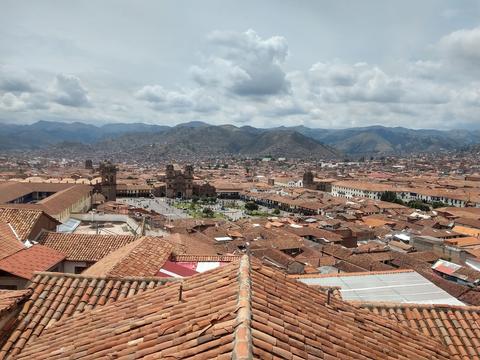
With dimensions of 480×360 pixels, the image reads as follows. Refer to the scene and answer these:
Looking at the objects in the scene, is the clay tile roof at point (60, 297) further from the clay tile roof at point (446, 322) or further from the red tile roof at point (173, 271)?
the clay tile roof at point (446, 322)

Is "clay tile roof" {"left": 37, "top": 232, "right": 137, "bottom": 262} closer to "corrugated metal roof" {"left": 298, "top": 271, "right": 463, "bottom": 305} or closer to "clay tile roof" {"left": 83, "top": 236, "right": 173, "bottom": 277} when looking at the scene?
"clay tile roof" {"left": 83, "top": 236, "right": 173, "bottom": 277}

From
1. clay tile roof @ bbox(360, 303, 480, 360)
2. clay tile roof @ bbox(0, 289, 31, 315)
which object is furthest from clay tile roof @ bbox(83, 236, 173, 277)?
clay tile roof @ bbox(360, 303, 480, 360)

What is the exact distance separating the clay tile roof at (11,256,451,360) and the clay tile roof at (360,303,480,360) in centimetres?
49

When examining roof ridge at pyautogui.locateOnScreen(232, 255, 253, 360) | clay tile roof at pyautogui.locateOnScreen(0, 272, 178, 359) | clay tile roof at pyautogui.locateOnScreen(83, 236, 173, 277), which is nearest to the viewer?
roof ridge at pyautogui.locateOnScreen(232, 255, 253, 360)

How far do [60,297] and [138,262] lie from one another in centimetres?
361

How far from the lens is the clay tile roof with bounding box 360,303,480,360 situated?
5.25 metres

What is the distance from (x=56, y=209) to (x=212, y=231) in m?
12.4

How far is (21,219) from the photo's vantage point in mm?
15883

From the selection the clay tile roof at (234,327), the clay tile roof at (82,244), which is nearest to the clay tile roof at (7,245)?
the clay tile roof at (82,244)

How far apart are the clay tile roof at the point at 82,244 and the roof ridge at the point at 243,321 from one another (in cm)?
1115

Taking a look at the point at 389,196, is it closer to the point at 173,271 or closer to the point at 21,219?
the point at 21,219

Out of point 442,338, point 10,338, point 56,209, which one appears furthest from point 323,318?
point 56,209

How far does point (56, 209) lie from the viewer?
93.4 feet

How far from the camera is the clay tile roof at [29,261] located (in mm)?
10109
